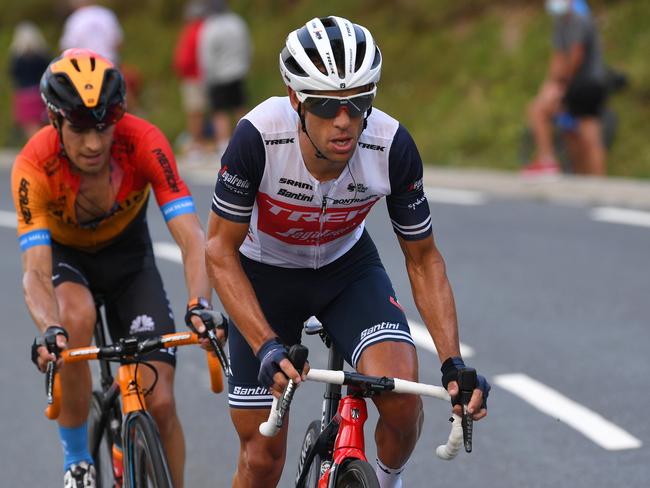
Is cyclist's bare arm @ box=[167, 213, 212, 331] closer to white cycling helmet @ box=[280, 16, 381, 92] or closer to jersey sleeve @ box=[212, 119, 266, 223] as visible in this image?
jersey sleeve @ box=[212, 119, 266, 223]

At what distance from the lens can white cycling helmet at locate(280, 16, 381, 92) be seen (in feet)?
14.0

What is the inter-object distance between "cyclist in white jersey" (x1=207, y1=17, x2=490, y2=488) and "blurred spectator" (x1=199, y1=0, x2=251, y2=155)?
1014 centimetres

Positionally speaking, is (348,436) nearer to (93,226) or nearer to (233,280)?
(233,280)

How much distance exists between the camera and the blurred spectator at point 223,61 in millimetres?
14828

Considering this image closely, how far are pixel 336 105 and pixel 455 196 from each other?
29.6 feet

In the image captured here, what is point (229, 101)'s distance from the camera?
15.4 metres

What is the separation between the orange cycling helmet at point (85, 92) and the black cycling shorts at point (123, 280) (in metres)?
0.76

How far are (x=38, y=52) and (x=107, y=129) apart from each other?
11964 mm

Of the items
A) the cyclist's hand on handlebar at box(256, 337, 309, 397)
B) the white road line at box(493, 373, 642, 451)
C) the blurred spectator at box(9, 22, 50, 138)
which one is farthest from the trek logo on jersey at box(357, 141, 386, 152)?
the blurred spectator at box(9, 22, 50, 138)

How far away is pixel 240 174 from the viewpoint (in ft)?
14.8

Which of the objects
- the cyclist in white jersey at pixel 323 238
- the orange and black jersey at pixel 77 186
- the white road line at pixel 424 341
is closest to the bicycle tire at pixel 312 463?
the cyclist in white jersey at pixel 323 238

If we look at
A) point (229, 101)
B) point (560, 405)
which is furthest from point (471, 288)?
point (229, 101)

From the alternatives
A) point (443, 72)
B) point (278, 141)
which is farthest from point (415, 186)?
point (443, 72)

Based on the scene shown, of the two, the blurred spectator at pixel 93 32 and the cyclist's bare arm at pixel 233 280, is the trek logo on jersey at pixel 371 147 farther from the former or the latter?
the blurred spectator at pixel 93 32
